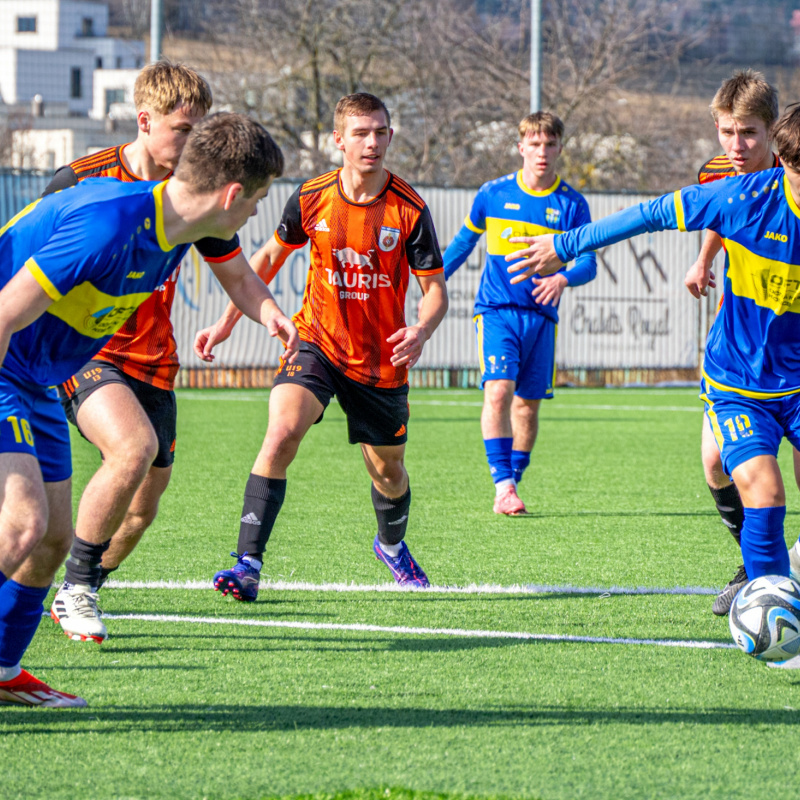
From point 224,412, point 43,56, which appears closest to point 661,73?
point 224,412

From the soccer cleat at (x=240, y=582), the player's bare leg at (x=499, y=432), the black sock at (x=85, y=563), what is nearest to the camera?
the black sock at (x=85, y=563)

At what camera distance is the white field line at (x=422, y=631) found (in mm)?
4711

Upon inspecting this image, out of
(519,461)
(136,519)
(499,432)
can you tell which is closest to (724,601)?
(136,519)

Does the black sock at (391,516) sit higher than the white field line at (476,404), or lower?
lower

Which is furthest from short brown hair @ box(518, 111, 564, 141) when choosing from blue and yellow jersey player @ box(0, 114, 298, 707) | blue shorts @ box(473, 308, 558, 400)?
blue and yellow jersey player @ box(0, 114, 298, 707)

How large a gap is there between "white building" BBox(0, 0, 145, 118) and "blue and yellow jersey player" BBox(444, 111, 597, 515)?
64.6m

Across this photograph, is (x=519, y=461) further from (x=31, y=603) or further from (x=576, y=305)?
(x=576, y=305)

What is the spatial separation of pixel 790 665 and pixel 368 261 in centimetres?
253

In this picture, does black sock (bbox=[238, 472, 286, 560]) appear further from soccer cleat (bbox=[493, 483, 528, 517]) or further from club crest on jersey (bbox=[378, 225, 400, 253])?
soccer cleat (bbox=[493, 483, 528, 517])

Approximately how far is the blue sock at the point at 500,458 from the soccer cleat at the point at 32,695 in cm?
466

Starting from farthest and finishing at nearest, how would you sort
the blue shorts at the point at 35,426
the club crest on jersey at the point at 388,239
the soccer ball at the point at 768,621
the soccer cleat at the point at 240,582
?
1. the club crest on jersey at the point at 388,239
2. the soccer cleat at the point at 240,582
3. the soccer ball at the point at 768,621
4. the blue shorts at the point at 35,426

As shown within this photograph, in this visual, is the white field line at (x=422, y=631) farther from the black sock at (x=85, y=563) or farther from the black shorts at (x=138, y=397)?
the black shorts at (x=138, y=397)

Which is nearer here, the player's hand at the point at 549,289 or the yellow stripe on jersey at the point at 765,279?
the yellow stripe on jersey at the point at 765,279

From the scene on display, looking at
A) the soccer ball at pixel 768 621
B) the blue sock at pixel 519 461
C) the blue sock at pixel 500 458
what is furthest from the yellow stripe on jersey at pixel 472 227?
the soccer ball at pixel 768 621
